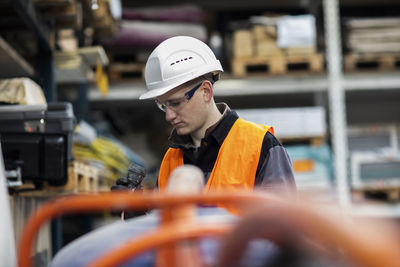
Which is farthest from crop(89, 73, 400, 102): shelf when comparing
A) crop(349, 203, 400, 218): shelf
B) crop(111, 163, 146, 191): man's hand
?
crop(111, 163, 146, 191): man's hand

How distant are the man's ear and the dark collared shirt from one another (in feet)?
0.39

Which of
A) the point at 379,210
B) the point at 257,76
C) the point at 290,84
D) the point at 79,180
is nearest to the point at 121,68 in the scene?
the point at 257,76

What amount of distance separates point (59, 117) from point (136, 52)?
353 cm

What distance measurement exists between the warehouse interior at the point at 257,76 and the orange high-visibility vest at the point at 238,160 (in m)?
2.06

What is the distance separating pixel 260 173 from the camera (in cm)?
241

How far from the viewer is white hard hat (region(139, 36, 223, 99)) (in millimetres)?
2525

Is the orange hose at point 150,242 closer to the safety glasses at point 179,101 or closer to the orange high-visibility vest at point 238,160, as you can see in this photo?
the orange high-visibility vest at point 238,160

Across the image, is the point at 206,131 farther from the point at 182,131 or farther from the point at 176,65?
the point at 176,65

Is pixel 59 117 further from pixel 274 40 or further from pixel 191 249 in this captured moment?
pixel 274 40

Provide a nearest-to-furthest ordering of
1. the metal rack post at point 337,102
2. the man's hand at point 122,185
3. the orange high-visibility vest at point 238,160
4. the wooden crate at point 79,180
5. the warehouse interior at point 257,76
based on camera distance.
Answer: the man's hand at point 122,185, the orange high-visibility vest at point 238,160, the wooden crate at point 79,180, the warehouse interior at point 257,76, the metal rack post at point 337,102

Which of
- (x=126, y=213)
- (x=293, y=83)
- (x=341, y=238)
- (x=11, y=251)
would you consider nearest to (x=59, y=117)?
(x=126, y=213)

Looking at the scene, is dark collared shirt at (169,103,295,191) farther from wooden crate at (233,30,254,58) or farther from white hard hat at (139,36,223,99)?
wooden crate at (233,30,254,58)

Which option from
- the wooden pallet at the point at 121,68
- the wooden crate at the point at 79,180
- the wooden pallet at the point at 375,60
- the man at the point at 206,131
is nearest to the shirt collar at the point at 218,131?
the man at the point at 206,131

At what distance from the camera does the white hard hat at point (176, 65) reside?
2.53 m
